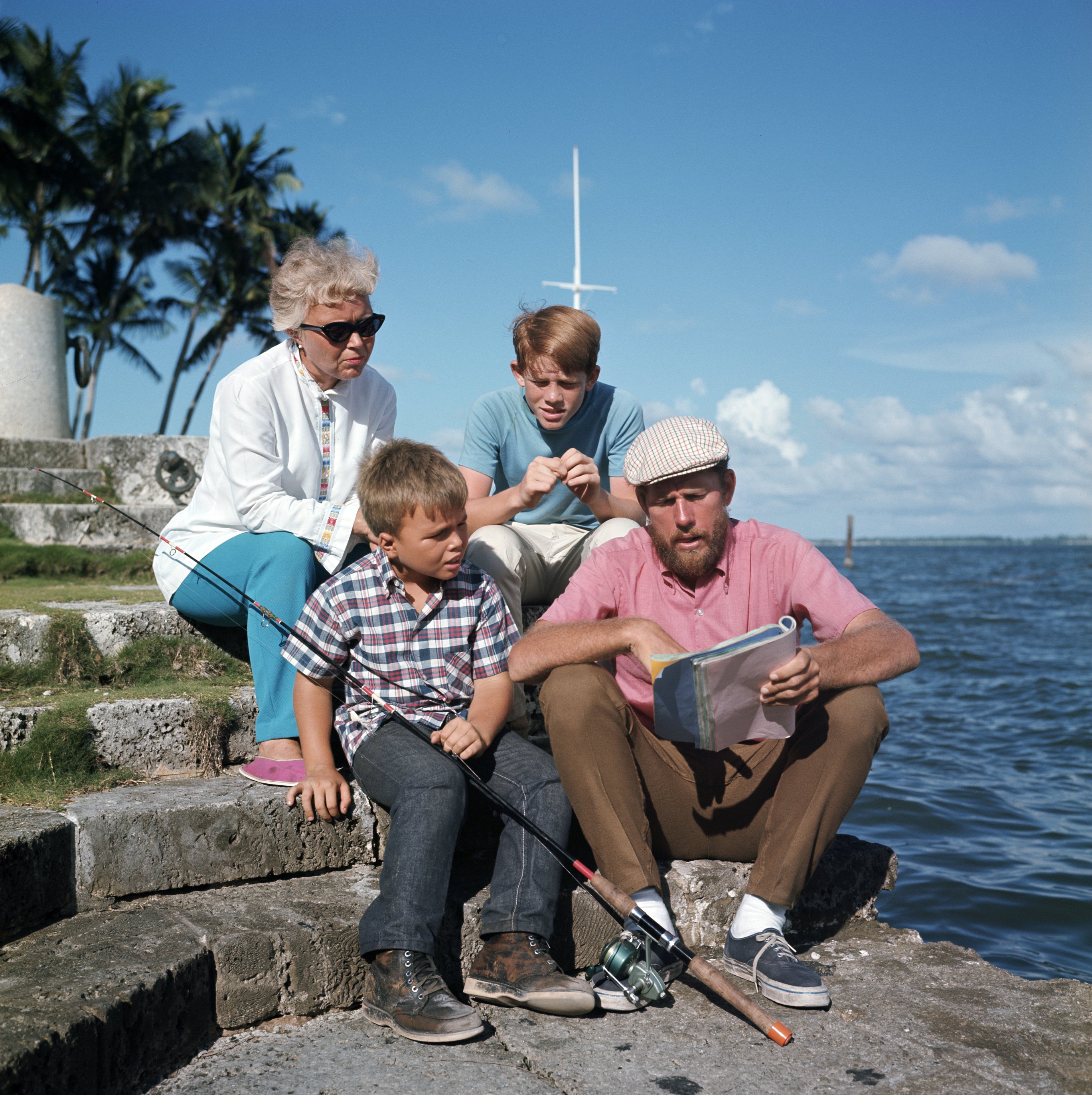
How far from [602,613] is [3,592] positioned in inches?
121

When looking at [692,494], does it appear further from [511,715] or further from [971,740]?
[971,740]

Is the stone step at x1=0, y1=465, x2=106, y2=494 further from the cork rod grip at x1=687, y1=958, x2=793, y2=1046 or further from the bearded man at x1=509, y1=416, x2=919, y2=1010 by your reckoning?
the cork rod grip at x1=687, y1=958, x2=793, y2=1046

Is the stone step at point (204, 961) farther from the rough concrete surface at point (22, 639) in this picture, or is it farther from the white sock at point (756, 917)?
the rough concrete surface at point (22, 639)

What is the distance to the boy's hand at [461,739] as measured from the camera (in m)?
2.65

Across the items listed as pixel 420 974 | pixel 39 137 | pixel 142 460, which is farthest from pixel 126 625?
pixel 39 137

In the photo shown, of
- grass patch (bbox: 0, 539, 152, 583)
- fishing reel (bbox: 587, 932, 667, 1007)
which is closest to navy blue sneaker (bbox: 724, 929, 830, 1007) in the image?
fishing reel (bbox: 587, 932, 667, 1007)

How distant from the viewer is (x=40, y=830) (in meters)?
2.37

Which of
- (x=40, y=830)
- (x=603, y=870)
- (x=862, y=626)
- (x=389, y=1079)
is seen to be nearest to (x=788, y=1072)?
(x=603, y=870)

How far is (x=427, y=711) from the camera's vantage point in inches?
110

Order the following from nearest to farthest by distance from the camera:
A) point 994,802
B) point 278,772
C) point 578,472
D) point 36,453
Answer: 1. point 278,772
2. point 578,472
3. point 994,802
4. point 36,453

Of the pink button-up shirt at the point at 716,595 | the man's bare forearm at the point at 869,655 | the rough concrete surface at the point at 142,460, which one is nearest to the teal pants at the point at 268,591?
the pink button-up shirt at the point at 716,595

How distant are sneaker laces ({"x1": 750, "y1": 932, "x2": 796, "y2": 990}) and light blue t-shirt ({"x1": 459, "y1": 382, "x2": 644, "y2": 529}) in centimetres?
181

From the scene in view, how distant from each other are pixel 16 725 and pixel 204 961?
118cm

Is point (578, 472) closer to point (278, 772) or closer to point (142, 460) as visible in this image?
point (278, 772)
